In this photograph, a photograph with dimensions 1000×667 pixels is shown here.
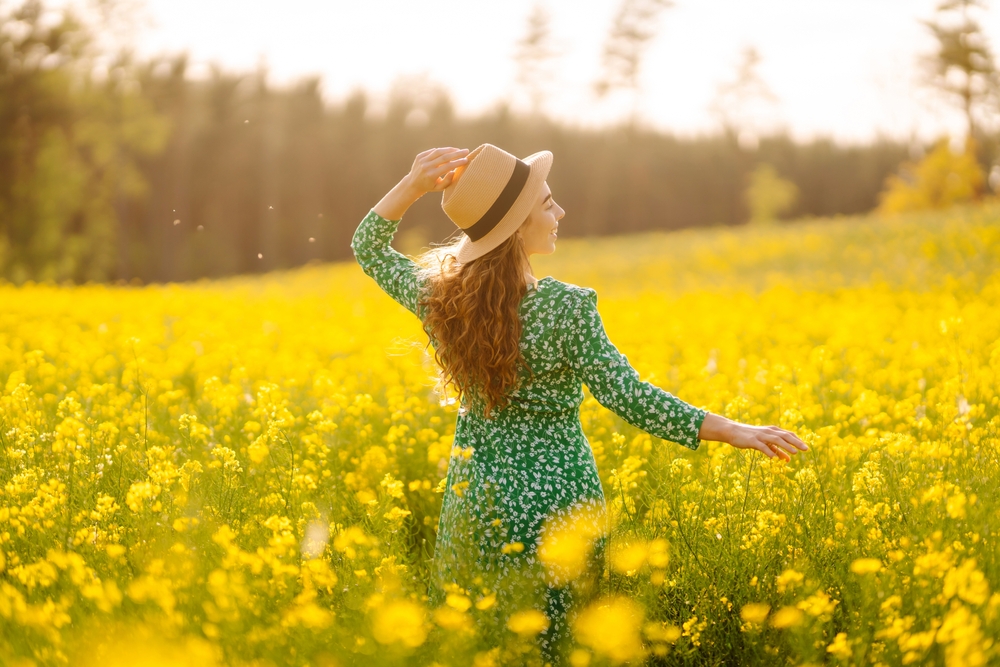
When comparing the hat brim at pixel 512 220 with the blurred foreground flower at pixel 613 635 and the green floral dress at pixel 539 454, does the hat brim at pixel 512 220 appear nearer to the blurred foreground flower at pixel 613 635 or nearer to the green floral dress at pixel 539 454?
the green floral dress at pixel 539 454

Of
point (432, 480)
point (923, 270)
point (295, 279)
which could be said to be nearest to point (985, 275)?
point (923, 270)

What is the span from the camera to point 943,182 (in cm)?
2503

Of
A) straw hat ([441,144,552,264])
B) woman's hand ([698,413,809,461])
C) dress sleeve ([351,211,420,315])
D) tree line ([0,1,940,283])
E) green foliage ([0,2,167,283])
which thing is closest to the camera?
woman's hand ([698,413,809,461])

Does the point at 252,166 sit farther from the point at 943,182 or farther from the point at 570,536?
the point at 570,536

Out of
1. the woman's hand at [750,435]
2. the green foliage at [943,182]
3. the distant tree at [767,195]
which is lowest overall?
the distant tree at [767,195]

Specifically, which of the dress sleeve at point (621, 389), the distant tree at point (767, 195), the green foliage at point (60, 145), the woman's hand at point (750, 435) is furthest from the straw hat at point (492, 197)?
the distant tree at point (767, 195)

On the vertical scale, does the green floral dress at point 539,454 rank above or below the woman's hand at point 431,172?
below

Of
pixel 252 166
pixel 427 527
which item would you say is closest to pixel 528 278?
pixel 427 527

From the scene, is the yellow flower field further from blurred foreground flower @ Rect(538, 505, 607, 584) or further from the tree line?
the tree line

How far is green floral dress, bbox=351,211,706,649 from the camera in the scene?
219 centimetres

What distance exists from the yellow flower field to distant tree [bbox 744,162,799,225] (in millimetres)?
29854

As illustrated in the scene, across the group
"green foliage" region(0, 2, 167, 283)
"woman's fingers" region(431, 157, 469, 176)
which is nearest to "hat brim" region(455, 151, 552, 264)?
"woman's fingers" region(431, 157, 469, 176)

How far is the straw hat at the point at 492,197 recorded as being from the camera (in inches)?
92.4

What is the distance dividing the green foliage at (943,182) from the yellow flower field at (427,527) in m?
22.4
